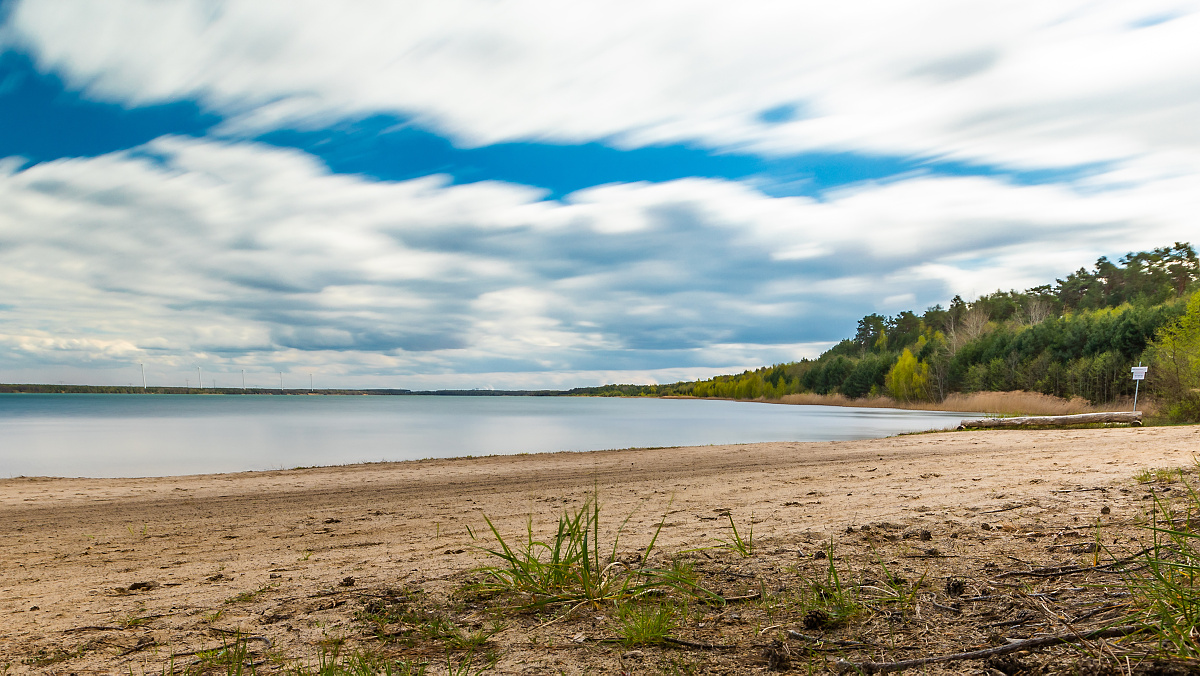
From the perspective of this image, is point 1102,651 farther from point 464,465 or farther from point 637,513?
point 464,465

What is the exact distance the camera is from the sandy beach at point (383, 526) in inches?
152

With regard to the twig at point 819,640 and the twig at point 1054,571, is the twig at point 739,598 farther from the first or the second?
the twig at point 1054,571

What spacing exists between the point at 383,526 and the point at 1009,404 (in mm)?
64134

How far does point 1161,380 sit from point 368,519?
42.0 m

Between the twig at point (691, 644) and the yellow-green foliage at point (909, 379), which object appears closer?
the twig at point (691, 644)

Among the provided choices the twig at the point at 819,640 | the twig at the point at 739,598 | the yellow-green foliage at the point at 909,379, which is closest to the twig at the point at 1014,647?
the twig at the point at 819,640

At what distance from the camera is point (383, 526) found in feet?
27.3

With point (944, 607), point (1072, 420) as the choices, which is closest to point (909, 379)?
point (1072, 420)

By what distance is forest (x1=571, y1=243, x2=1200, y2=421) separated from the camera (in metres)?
36.3

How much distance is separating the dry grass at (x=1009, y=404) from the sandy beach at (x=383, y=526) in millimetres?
28801

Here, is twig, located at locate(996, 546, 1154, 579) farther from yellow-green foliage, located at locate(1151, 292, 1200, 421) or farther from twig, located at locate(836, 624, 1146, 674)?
yellow-green foliage, located at locate(1151, 292, 1200, 421)

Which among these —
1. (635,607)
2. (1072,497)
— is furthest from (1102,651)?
(1072,497)

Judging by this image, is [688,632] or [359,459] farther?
[359,459]

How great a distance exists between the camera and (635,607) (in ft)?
11.6
